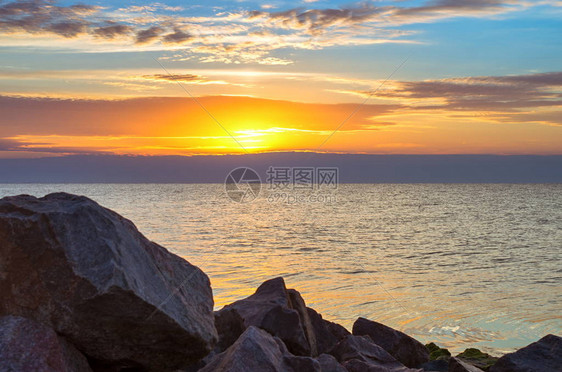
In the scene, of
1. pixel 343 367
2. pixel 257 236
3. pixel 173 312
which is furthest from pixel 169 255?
pixel 257 236

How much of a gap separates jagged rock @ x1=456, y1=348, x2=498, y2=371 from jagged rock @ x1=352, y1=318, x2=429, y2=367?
2.98 ft

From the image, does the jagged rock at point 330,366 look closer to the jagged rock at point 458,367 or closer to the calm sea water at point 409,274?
the jagged rock at point 458,367

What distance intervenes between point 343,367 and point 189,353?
2.88m

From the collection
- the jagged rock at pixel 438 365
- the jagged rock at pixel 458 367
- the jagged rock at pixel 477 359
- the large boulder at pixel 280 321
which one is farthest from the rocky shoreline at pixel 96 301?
the jagged rock at pixel 477 359

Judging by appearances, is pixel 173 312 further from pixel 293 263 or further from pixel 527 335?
pixel 293 263

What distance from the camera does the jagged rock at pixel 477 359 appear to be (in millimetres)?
11695

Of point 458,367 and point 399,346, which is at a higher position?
point 458,367

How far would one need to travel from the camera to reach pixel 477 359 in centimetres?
1233

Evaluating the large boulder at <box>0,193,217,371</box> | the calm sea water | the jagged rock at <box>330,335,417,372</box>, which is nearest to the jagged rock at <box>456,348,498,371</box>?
the calm sea water

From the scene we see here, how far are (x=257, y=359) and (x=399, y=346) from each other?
6.16 meters

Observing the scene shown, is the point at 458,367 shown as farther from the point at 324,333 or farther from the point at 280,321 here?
the point at 280,321

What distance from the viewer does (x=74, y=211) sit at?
6.45m

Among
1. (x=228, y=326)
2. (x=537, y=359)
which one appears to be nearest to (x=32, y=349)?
(x=228, y=326)

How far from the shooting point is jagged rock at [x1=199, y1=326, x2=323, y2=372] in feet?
22.3
